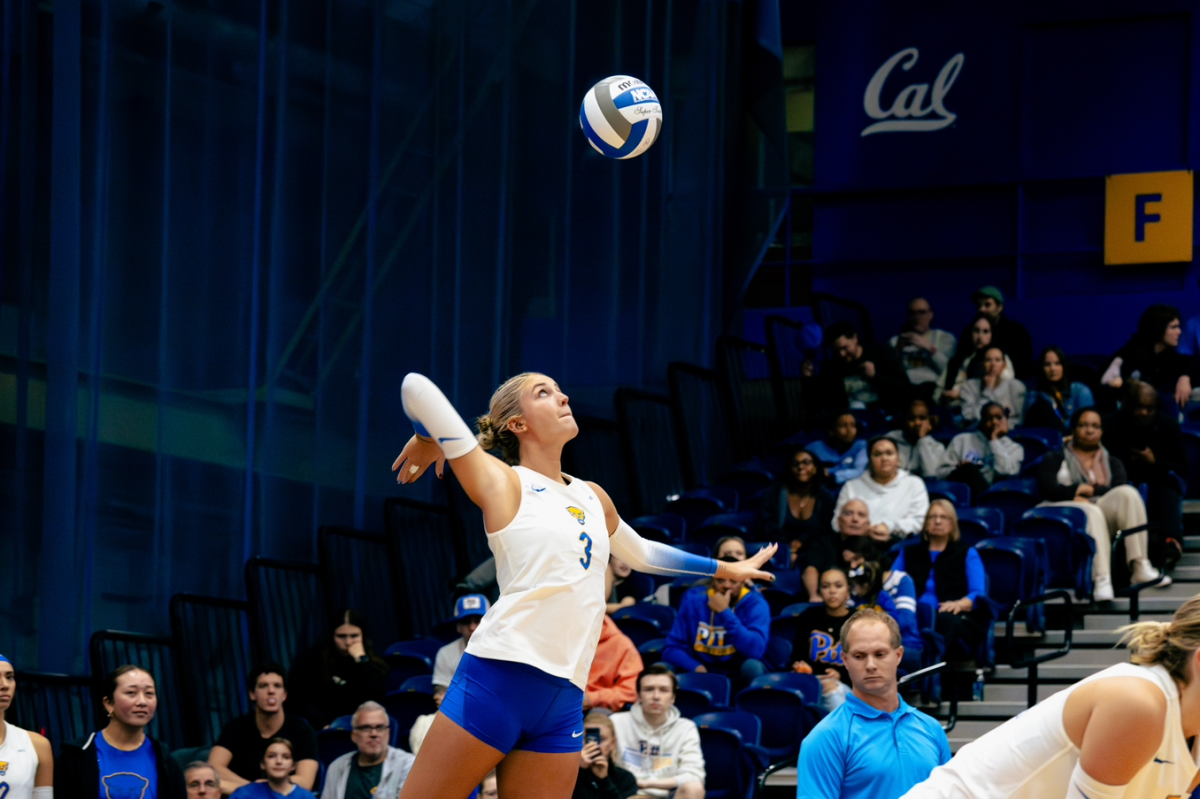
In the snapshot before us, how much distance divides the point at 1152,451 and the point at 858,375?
3352 mm

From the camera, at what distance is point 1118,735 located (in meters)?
2.97

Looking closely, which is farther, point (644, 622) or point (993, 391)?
point (993, 391)

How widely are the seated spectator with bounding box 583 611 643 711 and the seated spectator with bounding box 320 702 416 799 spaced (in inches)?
44.7

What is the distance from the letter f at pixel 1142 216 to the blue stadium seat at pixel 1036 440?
13.9 ft

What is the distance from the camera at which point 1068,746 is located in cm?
314

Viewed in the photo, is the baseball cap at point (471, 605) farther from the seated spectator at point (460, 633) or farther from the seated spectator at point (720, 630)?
the seated spectator at point (720, 630)

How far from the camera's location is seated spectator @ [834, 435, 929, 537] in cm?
1037

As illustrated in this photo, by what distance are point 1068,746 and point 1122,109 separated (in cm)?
1360

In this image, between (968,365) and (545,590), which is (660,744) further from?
(968,365)

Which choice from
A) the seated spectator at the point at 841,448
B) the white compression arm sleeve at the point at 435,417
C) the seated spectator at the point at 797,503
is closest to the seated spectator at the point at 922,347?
the seated spectator at the point at 841,448

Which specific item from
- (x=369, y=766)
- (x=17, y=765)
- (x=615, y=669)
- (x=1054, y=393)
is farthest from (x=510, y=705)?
(x=1054, y=393)

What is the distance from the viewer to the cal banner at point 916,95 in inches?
634

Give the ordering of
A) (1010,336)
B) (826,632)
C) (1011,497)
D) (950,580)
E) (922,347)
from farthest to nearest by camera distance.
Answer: (922,347) → (1010,336) → (1011,497) → (950,580) → (826,632)

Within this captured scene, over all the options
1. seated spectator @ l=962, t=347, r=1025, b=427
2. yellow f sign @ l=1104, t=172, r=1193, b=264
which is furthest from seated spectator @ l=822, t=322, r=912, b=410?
yellow f sign @ l=1104, t=172, r=1193, b=264
